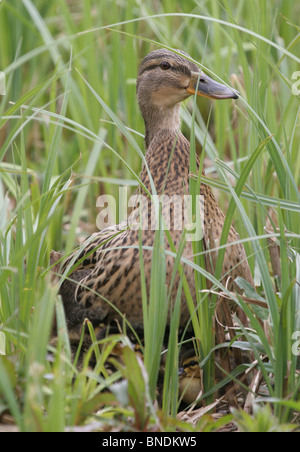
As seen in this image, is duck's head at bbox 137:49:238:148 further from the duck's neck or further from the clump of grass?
the clump of grass

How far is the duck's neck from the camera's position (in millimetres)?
3277

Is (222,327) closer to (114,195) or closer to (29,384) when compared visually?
(29,384)

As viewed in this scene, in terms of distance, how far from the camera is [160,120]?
3.31 m

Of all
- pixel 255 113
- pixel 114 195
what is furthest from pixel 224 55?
pixel 255 113

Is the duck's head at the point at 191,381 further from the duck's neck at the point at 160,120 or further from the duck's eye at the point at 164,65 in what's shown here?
the duck's eye at the point at 164,65

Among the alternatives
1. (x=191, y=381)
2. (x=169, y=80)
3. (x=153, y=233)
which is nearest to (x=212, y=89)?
(x=169, y=80)

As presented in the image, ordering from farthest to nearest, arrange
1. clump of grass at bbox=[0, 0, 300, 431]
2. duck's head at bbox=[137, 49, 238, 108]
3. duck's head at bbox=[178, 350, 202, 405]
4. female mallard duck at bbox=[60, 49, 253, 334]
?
duck's head at bbox=[137, 49, 238, 108] < female mallard duck at bbox=[60, 49, 253, 334] < duck's head at bbox=[178, 350, 202, 405] < clump of grass at bbox=[0, 0, 300, 431]

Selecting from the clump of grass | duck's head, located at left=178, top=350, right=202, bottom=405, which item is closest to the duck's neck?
the clump of grass

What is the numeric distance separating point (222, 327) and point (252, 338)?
0.14m

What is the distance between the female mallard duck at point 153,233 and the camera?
279cm

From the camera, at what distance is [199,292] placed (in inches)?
96.6
